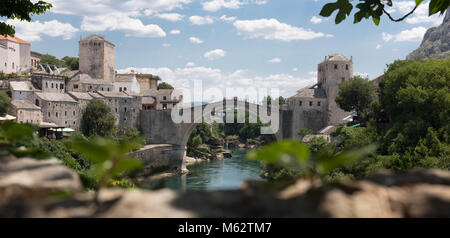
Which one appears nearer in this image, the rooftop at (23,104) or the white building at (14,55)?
the rooftop at (23,104)

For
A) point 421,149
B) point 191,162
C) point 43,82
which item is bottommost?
point 191,162

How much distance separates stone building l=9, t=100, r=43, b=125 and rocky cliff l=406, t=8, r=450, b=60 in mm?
107389

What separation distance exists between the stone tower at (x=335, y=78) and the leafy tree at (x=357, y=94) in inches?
182

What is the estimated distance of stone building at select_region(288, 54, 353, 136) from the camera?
39188 mm

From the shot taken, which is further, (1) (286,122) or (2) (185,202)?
(1) (286,122)

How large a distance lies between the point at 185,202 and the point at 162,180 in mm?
497

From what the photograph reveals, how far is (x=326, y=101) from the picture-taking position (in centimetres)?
3975

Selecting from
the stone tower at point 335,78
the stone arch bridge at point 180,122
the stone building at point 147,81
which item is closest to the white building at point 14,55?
the stone building at point 147,81

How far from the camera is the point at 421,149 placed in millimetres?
18172

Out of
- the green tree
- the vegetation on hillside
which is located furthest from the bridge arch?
the vegetation on hillside

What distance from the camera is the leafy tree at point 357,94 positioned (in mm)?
33438

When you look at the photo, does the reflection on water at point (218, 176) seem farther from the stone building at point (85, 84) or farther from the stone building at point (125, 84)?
the stone building at point (125, 84)
